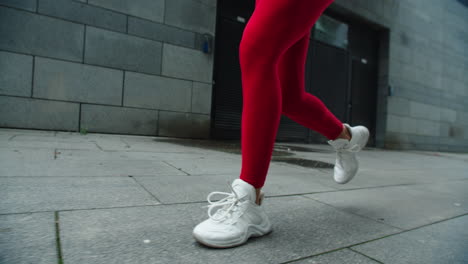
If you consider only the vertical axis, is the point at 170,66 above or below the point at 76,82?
above

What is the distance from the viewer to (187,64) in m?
5.39

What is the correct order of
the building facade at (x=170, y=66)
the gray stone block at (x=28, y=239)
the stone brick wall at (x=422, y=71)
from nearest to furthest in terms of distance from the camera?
the gray stone block at (x=28, y=239) → the building facade at (x=170, y=66) → the stone brick wall at (x=422, y=71)

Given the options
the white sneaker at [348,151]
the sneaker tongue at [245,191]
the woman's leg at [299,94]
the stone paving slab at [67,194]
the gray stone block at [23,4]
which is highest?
the gray stone block at [23,4]

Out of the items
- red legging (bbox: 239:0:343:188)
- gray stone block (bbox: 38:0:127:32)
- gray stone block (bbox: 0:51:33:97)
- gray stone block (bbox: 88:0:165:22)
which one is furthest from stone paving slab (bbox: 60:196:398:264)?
gray stone block (bbox: 88:0:165:22)

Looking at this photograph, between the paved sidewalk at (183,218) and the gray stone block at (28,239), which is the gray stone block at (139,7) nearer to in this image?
the paved sidewalk at (183,218)

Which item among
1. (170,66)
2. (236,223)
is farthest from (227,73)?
(236,223)

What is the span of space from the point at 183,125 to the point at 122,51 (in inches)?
62.5

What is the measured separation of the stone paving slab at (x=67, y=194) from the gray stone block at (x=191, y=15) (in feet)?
13.7

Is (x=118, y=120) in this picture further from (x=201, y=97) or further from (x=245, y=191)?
(x=245, y=191)

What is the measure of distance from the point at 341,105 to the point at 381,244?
7707 millimetres

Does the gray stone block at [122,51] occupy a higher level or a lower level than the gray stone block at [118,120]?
higher

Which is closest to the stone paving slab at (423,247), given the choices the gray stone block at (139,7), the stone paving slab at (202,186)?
the stone paving slab at (202,186)

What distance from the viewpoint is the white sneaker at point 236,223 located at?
96 cm

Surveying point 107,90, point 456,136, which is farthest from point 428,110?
point 107,90
